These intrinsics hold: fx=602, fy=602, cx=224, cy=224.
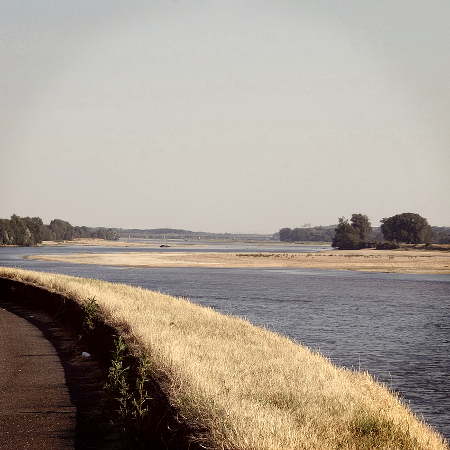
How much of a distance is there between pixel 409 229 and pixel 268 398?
185m

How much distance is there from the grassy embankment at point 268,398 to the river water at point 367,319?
11.0 ft

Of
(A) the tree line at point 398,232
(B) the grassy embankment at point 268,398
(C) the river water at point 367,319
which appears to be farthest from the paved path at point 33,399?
(A) the tree line at point 398,232

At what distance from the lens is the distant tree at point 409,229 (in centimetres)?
18325

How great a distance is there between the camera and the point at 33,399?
11539 mm

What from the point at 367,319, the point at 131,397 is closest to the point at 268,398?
the point at 131,397

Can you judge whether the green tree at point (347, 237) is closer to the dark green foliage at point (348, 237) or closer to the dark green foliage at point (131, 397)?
the dark green foliage at point (348, 237)

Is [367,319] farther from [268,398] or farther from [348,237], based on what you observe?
[348,237]

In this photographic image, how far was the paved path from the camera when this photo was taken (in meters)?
9.32

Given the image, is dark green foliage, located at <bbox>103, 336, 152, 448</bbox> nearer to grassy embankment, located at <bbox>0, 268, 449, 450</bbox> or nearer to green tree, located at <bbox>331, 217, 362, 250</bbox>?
grassy embankment, located at <bbox>0, 268, 449, 450</bbox>

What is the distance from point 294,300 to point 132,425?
121ft

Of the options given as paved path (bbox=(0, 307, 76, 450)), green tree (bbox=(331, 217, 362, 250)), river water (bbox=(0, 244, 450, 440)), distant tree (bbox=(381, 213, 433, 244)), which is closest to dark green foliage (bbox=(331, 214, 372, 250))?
green tree (bbox=(331, 217, 362, 250))

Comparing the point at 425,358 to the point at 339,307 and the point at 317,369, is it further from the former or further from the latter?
the point at 339,307

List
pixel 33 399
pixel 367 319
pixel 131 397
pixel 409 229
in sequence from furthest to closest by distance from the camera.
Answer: pixel 409 229
pixel 367 319
pixel 33 399
pixel 131 397

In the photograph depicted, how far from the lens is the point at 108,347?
14367 millimetres
